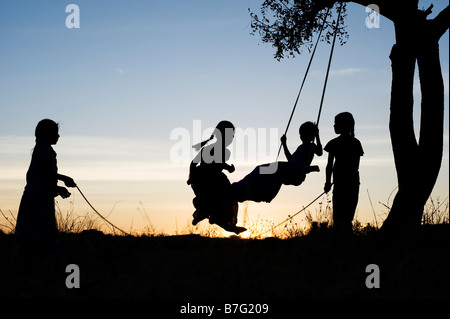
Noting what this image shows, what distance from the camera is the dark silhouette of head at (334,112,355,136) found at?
9.49 metres

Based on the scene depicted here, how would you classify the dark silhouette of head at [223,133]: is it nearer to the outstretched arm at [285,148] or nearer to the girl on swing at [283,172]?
the girl on swing at [283,172]

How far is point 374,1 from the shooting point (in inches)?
405

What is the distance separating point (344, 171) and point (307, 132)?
4.02 ft

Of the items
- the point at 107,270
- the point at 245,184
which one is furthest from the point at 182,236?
the point at 107,270

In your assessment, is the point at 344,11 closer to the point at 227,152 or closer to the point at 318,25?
the point at 318,25

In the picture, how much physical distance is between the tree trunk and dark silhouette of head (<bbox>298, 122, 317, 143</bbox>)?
146 cm

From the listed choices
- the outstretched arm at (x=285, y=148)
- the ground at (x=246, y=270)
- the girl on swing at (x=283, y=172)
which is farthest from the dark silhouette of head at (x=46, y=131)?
the outstretched arm at (x=285, y=148)

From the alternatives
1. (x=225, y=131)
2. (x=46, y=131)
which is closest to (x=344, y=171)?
(x=225, y=131)

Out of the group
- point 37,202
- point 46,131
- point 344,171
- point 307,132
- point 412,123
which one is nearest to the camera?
point 37,202

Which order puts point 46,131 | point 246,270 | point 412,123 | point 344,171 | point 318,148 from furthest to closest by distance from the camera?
1. point 318,148
2. point 412,123
3. point 344,171
4. point 46,131
5. point 246,270

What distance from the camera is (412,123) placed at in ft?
32.3

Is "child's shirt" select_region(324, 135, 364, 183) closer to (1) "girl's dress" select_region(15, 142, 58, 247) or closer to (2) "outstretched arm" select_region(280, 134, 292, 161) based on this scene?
(2) "outstretched arm" select_region(280, 134, 292, 161)

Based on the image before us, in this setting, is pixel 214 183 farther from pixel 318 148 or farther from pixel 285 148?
pixel 318 148
